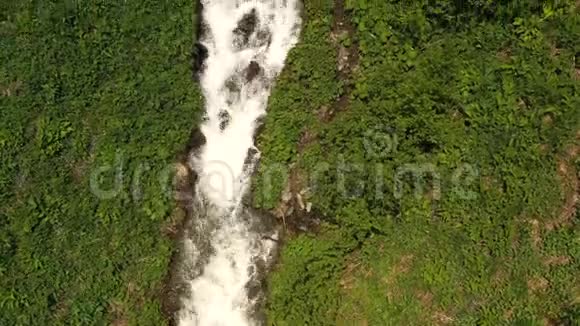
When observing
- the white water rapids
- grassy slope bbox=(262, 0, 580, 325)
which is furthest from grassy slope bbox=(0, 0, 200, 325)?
grassy slope bbox=(262, 0, 580, 325)

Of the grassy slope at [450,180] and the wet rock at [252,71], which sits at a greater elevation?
the wet rock at [252,71]

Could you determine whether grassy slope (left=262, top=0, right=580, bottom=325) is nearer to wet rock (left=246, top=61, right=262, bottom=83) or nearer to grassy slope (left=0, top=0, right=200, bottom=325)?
wet rock (left=246, top=61, right=262, bottom=83)

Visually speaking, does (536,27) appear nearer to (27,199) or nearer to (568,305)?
(568,305)

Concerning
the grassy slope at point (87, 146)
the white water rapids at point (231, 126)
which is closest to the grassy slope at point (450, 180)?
the white water rapids at point (231, 126)

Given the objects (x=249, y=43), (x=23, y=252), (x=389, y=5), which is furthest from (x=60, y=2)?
(x=389, y=5)

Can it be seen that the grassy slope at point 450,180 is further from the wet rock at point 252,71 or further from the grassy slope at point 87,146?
the grassy slope at point 87,146

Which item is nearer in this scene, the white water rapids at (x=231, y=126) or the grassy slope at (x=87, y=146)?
the grassy slope at (x=87, y=146)
